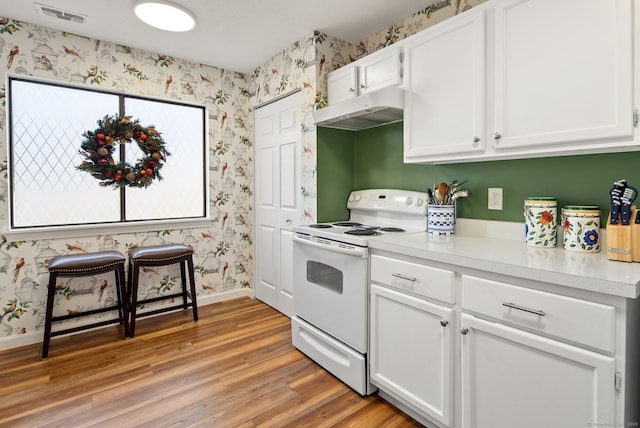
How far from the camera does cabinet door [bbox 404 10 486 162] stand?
5.48 ft

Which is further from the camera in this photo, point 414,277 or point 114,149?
point 114,149

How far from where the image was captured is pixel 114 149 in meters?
2.83

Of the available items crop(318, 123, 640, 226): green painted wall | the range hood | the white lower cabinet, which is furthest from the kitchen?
the white lower cabinet

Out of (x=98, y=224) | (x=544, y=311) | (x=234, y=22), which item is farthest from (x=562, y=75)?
(x=98, y=224)

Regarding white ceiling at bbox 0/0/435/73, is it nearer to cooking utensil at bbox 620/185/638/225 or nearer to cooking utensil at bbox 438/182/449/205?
cooking utensil at bbox 438/182/449/205

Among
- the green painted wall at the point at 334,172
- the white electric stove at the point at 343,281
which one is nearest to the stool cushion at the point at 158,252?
the white electric stove at the point at 343,281

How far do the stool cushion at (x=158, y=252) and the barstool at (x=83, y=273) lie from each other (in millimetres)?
→ 140

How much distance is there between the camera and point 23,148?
2.50 meters

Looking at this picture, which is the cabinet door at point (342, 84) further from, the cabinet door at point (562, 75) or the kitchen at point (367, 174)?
the cabinet door at point (562, 75)

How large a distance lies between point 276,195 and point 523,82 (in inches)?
83.6

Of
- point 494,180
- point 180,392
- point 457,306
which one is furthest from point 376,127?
point 180,392

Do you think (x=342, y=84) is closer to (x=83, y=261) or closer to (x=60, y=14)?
(x=60, y=14)

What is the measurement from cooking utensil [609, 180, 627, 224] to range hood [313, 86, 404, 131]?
1.12m

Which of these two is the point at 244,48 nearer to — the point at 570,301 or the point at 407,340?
the point at 407,340
